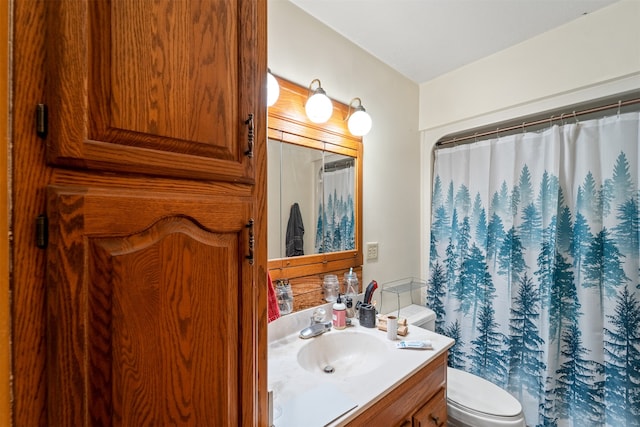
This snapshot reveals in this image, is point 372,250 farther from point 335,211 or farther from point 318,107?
point 318,107

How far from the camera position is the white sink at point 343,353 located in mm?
1239

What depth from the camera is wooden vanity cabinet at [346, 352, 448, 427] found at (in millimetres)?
931

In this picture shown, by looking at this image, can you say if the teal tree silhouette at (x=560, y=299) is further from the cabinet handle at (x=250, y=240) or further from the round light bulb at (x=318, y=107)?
the cabinet handle at (x=250, y=240)

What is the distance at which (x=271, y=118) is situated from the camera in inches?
49.9

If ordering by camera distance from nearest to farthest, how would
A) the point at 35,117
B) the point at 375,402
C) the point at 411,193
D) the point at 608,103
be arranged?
1. the point at 35,117
2. the point at 375,402
3. the point at 608,103
4. the point at 411,193

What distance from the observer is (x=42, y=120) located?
0.38 m

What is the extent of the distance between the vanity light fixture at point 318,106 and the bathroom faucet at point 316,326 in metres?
0.96

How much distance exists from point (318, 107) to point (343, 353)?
1187 mm

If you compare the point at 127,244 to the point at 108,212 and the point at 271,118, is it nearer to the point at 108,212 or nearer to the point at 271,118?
the point at 108,212

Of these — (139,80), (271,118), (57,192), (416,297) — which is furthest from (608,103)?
(57,192)

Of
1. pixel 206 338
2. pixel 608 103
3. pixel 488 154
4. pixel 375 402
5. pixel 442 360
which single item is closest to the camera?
pixel 206 338

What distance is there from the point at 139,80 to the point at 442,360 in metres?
Answer: 1.44

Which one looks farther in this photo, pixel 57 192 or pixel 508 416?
pixel 508 416

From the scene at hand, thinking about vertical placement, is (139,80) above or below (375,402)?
above
